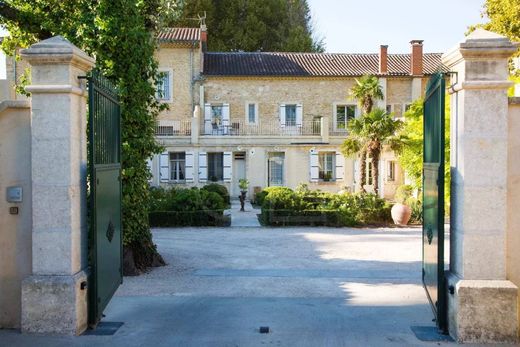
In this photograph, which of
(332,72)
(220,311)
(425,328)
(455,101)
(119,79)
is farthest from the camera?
(332,72)

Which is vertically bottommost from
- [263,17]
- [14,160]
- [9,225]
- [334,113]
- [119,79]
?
[9,225]

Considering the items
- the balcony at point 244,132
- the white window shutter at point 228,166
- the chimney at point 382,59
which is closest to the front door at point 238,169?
the white window shutter at point 228,166

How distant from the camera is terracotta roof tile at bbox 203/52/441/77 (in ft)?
106

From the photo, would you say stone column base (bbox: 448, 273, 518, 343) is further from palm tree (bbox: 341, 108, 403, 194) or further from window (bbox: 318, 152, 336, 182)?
window (bbox: 318, 152, 336, 182)

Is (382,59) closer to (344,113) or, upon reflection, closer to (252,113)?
(344,113)

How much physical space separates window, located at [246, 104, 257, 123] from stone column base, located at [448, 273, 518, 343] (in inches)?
1099

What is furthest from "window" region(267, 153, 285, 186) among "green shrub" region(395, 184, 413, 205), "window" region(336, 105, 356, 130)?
"green shrub" region(395, 184, 413, 205)

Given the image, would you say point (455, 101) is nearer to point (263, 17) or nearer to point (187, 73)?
point (187, 73)

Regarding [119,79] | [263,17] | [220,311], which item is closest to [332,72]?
[263,17]

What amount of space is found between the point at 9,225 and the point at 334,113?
28.3m

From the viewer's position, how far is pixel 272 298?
7406 mm

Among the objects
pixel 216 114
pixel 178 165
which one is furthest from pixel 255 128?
pixel 178 165

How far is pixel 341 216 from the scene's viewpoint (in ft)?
60.0

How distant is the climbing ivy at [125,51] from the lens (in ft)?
29.2
